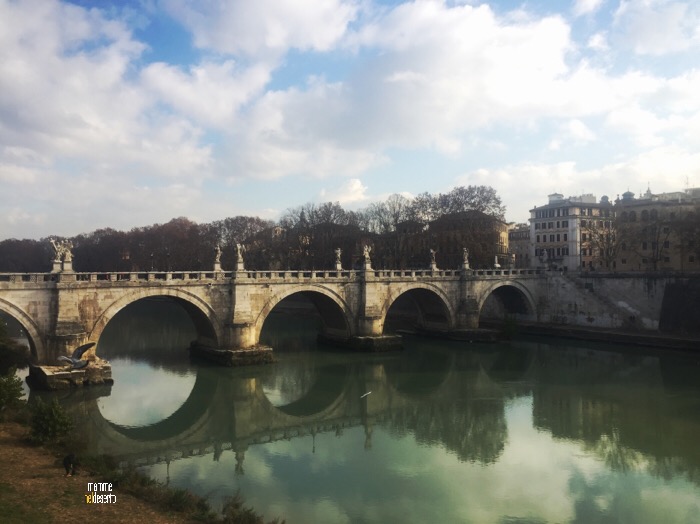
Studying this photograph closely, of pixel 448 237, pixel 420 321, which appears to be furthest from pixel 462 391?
pixel 448 237

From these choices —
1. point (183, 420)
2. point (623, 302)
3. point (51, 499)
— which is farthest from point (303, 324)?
point (51, 499)

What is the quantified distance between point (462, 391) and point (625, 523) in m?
11.8

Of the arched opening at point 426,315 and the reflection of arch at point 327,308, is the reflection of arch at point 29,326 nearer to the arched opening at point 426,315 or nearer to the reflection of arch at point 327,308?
the reflection of arch at point 327,308

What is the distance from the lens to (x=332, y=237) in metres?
50.0

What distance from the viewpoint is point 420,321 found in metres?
37.4

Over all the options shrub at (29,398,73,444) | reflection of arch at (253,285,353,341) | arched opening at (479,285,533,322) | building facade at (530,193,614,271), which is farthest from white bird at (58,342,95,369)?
building facade at (530,193,614,271)

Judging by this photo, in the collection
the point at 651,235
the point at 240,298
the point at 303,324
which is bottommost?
the point at 303,324

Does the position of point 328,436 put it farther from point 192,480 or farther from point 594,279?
point 594,279

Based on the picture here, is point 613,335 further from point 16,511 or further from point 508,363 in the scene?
point 16,511

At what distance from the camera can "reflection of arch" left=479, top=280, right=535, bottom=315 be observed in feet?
126

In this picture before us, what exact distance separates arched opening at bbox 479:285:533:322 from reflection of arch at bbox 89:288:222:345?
2244cm

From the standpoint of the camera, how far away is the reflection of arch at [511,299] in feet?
126

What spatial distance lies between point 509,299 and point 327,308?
17.1 meters

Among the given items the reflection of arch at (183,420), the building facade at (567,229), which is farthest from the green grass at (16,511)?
the building facade at (567,229)
